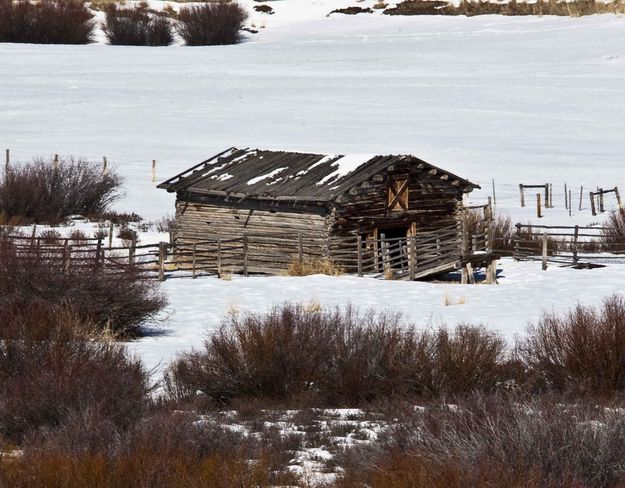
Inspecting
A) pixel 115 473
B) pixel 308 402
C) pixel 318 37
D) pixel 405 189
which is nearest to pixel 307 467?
pixel 115 473

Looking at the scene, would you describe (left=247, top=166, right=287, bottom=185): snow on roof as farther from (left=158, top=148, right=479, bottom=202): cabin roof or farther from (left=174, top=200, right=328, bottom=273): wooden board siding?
(left=174, top=200, right=328, bottom=273): wooden board siding

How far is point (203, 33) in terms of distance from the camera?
2992 inches

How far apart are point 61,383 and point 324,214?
1582cm

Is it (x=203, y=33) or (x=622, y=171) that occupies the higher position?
(x=203, y=33)

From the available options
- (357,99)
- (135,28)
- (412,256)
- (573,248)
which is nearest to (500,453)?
(412,256)

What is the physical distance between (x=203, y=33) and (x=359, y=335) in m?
65.5

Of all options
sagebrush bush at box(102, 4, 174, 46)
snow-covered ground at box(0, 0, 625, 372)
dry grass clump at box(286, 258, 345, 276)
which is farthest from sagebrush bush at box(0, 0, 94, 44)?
dry grass clump at box(286, 258, 345, 276)

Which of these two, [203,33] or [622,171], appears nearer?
[622,171]

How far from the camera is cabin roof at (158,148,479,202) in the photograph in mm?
25719

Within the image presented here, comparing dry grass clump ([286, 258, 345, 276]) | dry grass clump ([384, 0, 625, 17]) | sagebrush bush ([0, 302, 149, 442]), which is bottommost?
sagebrush bush ([0, 302, 149, 442])

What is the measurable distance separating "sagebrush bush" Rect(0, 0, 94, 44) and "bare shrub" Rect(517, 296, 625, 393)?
65013 mm

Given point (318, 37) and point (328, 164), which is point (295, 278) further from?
point (318, 37)

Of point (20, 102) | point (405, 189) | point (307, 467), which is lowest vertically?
point (307, 467)

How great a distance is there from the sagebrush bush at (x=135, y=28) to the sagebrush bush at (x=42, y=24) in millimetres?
1648
